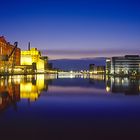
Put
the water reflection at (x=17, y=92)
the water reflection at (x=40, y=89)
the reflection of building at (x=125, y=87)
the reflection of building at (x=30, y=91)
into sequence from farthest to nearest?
the reflection of building at (x=125, y=87) < the reflection of building at (x=30, y=91) < the water reflection at (x=40, y=89) < the water reflection at (x=17, y=92)

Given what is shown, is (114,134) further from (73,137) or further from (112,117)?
(112,117)

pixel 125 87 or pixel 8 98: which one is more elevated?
pixel 8 98

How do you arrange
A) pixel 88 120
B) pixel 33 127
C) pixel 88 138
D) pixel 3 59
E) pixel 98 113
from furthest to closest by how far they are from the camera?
pixel 3 59, pixel 98 113, pixel 88 120, pixel 33 127, pixel 88 138

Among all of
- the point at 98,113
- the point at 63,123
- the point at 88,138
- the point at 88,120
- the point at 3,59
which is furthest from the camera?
the point at 3,59

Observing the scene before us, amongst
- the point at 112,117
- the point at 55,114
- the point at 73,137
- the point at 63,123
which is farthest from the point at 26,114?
the point at 73,137


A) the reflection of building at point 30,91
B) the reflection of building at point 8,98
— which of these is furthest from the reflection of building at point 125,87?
the reflection of building at point 8,98

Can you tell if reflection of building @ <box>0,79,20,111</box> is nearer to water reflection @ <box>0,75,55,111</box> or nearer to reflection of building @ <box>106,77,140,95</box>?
water reflection @ <box>0,75,55,111</box>

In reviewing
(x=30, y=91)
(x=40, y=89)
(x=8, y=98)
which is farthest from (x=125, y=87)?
(x=8, y=98)

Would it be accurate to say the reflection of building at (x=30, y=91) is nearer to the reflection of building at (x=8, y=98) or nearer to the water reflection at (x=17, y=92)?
the water reflection at (x=17, y=92)

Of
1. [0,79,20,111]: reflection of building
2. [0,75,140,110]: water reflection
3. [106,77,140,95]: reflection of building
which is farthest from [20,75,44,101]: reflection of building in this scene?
[106,77,140,95]: reflection of building

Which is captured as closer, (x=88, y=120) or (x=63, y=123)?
(x=63, y=123)

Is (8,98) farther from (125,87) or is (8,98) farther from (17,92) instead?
(125,87)

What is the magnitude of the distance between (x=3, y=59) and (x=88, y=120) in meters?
125

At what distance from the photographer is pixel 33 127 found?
1299cm
